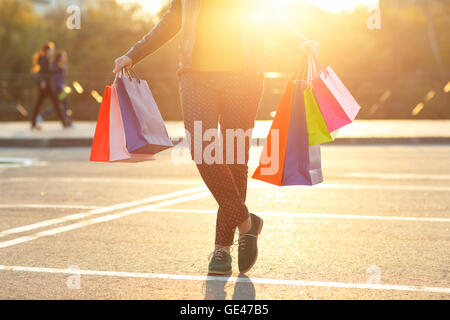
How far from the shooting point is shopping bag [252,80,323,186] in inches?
179

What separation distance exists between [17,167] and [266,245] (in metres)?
6.89

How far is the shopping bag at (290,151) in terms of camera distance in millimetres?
4547

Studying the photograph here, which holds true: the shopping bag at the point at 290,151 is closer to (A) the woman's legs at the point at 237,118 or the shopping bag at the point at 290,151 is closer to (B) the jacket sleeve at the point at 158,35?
(A) the woman's legs at the point at 237,118

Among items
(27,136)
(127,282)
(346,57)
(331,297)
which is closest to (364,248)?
(331,297)

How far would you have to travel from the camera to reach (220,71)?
4.40 meters

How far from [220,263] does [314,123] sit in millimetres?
978

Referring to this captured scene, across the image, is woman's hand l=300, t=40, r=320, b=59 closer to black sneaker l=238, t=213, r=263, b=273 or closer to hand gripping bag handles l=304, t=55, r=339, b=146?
hand gripping bag handles l=304, t=55, r=339, b=146

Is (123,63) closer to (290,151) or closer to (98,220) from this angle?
(290,151)

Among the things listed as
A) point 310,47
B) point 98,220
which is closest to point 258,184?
point 98,220

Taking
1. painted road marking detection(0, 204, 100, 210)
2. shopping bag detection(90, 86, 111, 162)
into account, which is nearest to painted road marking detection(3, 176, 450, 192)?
painted road marking detection(0, 204, 100, 210)

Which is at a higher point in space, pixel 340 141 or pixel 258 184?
pixel 340 141

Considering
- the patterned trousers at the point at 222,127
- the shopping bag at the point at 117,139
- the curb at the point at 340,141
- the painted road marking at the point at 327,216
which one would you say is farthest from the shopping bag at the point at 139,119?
the curb at the point at 340,141

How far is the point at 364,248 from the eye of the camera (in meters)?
5.45
